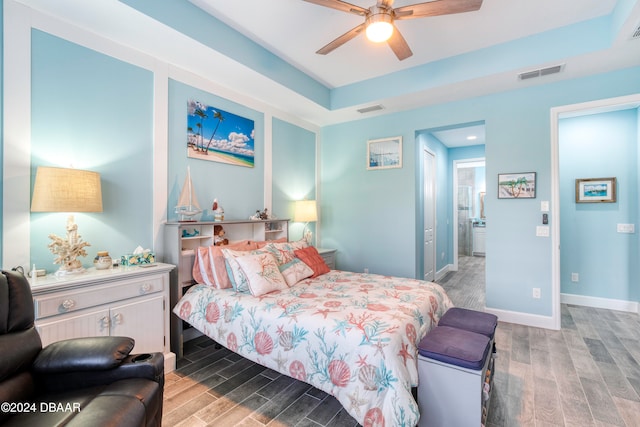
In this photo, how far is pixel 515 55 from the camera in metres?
2.94

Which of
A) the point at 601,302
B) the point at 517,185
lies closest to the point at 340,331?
the point at 517,185

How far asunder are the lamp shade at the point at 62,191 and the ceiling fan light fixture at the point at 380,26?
2.20 meters

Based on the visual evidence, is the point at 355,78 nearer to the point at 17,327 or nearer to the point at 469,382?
the point at 469,382

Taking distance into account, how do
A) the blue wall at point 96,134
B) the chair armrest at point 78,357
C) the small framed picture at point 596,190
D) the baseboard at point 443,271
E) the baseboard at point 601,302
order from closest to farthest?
the chair armrest at point 78,357 → the blue wall at point 96,134 → the baseboard at point 601,302 → the small framed picture at point 596,190 → the baseboard at point 443,271

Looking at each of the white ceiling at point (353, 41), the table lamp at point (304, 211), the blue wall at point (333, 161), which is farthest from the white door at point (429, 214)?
the table lamp at point (304, 211)

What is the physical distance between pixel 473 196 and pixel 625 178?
15.9 ft

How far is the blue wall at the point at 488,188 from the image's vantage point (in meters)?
3.30

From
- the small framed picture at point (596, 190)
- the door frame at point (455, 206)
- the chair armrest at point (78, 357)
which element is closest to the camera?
the chair armrest at point (78, 357)

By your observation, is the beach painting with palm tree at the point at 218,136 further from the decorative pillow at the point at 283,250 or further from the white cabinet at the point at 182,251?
the decorative pillow at the point at 283,250

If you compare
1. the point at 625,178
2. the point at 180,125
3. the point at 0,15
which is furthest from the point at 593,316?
the point at 0,15

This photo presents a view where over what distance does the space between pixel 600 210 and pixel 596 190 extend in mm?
278

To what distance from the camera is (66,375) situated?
1.35 metres

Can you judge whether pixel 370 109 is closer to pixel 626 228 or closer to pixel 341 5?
pixel 341 5

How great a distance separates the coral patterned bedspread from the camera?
157 centimetres
